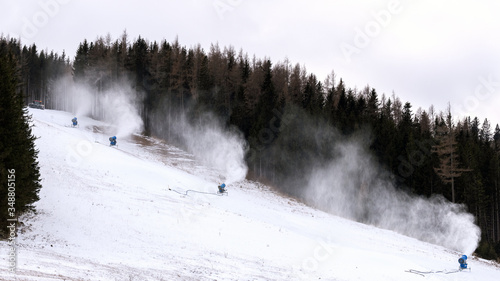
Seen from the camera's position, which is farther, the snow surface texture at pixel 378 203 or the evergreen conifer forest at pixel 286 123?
the evergreen conifer forest at pixel 286 123

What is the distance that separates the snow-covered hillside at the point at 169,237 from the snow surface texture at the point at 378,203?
50.2ft

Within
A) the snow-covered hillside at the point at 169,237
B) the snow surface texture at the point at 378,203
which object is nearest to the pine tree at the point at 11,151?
the snow-covered hillside at the point at 169,237

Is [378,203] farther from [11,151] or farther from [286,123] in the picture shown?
[11,151]

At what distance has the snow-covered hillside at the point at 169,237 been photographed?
14270 millimetres

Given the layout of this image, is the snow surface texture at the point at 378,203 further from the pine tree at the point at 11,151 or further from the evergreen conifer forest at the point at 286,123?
the pine tree at the point at 11,151

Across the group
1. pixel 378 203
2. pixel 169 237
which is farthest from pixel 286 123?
pixel 169 237

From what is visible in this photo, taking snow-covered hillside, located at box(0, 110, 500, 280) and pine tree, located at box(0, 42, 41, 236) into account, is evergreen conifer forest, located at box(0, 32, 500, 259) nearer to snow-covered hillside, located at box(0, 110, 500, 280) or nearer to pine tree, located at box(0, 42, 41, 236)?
snow-covered hillside, located at box(0, 110, 500, 280)

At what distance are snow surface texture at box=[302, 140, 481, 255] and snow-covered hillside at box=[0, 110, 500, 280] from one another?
603 inches

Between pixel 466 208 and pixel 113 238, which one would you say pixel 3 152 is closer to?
pixel 113 238

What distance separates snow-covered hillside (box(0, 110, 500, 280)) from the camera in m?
14.3

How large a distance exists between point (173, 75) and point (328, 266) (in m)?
55.9

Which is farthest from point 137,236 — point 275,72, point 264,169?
point 275,72

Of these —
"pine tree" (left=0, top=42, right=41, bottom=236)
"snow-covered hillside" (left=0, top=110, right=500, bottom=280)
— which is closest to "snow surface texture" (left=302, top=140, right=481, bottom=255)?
"snow-covered hillside" (left=0, top=110, right=500, bottom=280)

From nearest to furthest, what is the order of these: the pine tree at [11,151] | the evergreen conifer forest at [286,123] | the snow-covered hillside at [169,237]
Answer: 1. the snow-covered hillside at [169,237]
2. the pine tree at [11,151]
3. the evergreen conifer forest at [286,123]
